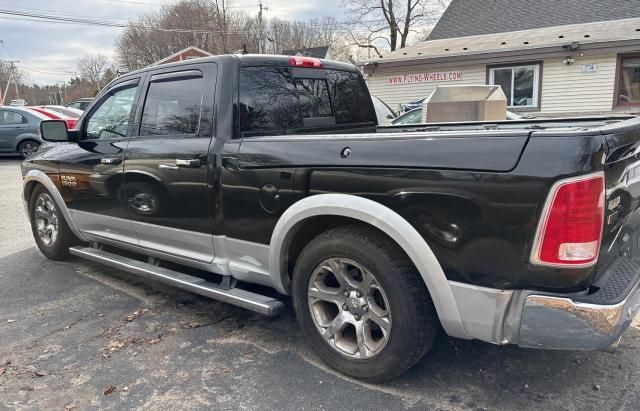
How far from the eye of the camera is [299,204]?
2.83 meters

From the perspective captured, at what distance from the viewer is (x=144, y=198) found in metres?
3.82

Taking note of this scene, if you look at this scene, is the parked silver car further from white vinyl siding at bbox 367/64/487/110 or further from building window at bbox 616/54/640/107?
building window at bbox 616/54/640/107

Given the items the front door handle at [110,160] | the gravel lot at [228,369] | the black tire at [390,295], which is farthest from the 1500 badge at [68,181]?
the black tire at [390,295]

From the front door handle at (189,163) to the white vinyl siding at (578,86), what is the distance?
44.8 feet

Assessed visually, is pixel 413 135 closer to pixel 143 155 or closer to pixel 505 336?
pixel 505 336

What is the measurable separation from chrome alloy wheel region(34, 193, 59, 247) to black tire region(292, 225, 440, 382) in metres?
3.45

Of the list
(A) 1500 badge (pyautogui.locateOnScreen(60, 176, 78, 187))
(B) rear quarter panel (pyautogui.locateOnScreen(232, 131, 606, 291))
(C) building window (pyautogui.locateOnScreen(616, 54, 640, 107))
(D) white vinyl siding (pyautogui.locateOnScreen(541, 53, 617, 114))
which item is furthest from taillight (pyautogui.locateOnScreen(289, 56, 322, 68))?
(C) building window (pyautogui.locateOnScreen(616, 54, 640, 107))

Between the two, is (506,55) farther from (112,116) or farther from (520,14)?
(112,116)

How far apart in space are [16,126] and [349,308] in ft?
49.3

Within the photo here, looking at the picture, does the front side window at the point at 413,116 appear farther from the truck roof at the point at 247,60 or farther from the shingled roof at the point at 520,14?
the shingled roof at the point at 520,14

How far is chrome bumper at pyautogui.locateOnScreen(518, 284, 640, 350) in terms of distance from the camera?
212 centimetres

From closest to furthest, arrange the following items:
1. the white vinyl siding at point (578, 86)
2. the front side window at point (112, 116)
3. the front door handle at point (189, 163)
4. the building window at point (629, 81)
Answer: the front door handle at point (189, 163), the front side window at point (112, 116), the building window at point (629, 81), the white vinyl siding at point (578, 86)

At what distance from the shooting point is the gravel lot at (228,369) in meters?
2.70

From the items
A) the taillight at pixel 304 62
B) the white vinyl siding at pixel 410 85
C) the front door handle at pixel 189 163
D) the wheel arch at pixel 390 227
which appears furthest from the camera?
the white vinyl siding at pixel 410 85
